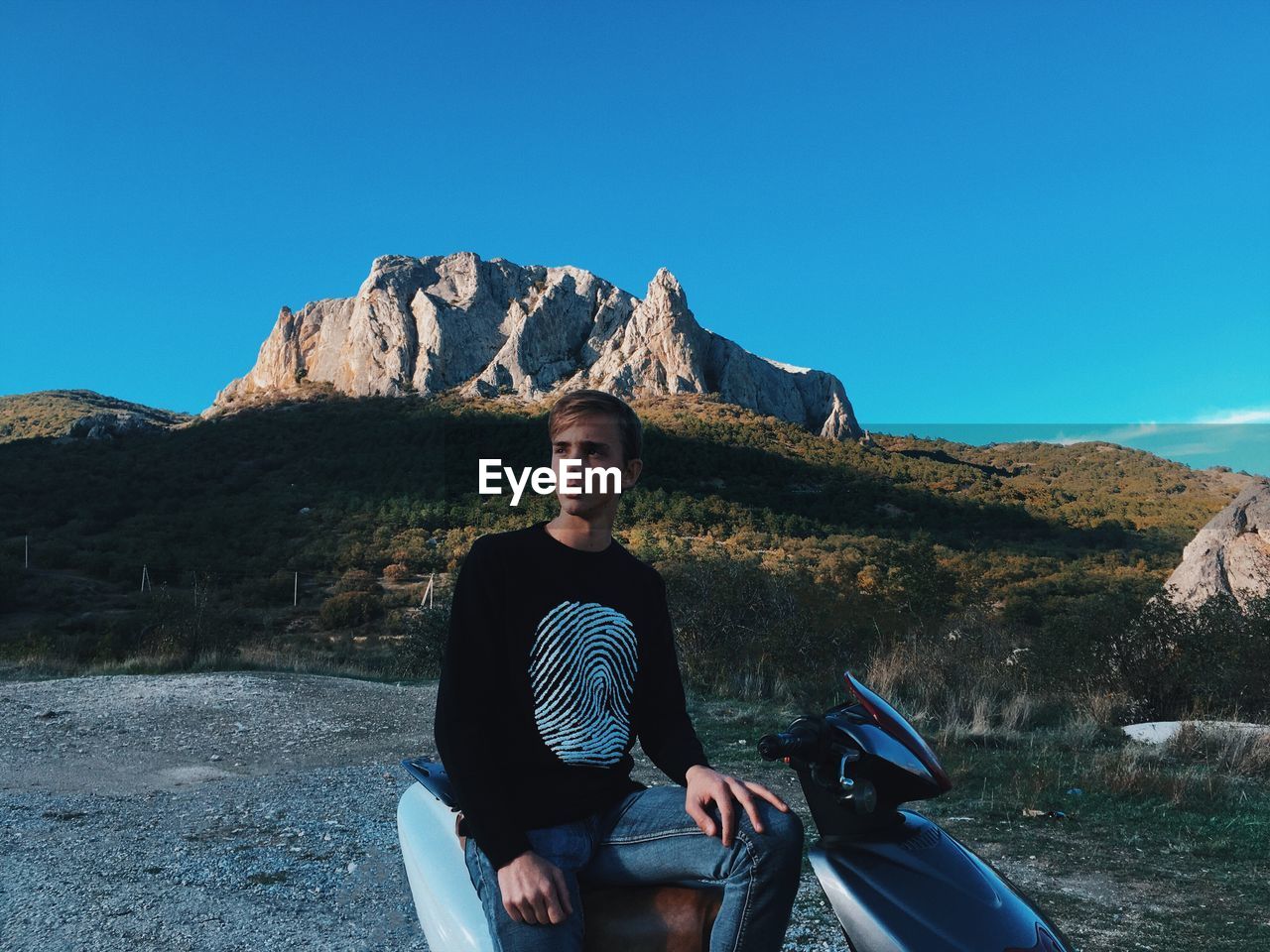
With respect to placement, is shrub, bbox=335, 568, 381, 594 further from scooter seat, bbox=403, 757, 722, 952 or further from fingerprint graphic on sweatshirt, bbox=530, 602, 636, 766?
scooter seat, bbox=403, 757, 722, 952

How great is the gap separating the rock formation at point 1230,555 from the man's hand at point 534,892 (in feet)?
46.8

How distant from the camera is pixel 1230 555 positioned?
45.2 feet

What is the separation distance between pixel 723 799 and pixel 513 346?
73.6 metres

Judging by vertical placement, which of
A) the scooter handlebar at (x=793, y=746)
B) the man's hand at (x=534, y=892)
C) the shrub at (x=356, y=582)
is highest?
the scooter handlebar at (x=793, y=746)

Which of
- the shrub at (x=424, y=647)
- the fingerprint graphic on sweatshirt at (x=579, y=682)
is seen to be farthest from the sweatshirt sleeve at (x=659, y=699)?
the shrub at (x=424, y=647)

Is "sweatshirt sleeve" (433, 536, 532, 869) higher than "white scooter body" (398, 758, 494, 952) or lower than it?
higher

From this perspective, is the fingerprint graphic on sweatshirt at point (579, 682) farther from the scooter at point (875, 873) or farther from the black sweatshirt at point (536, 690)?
the scooter at point (875, 873)

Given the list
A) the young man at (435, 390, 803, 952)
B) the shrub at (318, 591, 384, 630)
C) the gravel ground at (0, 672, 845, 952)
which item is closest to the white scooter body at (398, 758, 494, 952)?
the young man at (435, 390, 803, 952)

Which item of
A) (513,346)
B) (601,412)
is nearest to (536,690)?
(601,412)

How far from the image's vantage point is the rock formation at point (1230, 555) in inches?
529

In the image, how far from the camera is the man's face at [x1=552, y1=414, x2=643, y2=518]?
6.04 feet

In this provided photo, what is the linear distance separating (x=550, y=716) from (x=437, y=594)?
2058 centimetres

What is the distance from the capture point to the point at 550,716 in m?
1.74

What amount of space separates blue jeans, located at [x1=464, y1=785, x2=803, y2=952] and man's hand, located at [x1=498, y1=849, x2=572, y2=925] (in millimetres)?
18
